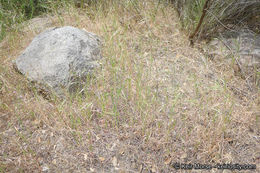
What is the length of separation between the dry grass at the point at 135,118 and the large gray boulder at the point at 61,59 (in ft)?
0.42

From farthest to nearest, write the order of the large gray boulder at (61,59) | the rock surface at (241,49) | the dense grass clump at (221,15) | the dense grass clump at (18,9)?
the dense grass clump at (18,9) < the dense grass clump at (221,15) < the rock surface at (241,49) < the large gray boulder at (61,59)

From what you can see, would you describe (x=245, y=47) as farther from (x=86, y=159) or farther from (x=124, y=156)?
(x=86, y=159)

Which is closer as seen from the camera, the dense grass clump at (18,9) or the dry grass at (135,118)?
the dry grass at (135,118)

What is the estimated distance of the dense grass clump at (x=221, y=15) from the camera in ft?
9.24

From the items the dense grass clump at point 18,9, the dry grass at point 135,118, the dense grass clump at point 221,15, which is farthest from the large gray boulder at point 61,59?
the dense grass clump at point 221,15

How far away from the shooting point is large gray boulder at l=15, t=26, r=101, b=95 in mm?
2344

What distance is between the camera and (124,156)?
6.51 ft

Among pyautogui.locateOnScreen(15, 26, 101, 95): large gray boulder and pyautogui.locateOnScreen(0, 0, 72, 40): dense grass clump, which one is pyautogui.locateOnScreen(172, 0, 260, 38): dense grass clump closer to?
pyautogui.locateOnScreen(15, 26, 101, 95): large gray boulder

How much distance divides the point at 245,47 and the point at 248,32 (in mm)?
297

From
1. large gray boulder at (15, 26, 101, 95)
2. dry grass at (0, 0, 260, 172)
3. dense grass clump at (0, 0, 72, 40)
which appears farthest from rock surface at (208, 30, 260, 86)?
dense grass clump at (0, 0, 72, 40)

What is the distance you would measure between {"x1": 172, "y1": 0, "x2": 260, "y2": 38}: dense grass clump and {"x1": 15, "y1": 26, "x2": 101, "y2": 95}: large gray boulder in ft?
4.46

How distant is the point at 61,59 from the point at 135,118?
1037mm

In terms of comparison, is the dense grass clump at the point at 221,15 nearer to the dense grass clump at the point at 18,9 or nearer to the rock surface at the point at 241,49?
the rock surface at the point at 241,49

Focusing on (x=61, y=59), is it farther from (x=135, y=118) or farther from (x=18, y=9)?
(x=18, y=9)
